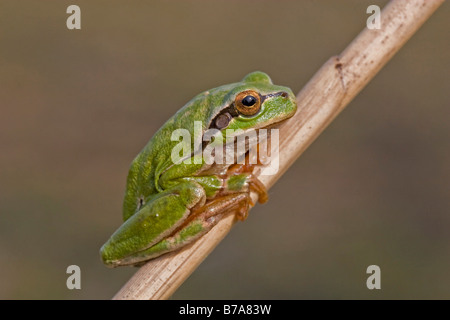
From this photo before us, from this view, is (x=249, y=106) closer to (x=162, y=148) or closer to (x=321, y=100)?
(x=321, y=100)

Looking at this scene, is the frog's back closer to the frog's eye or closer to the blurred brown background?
the frog's eye

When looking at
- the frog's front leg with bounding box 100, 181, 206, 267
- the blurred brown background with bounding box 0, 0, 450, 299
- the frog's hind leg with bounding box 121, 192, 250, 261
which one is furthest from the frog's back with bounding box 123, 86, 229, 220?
the blurred brown background with bounding box 0, 0, 450, 299

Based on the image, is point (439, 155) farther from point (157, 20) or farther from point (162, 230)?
point (162, 230)

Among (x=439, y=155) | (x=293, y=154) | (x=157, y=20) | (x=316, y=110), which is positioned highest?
(x=157, y=20)

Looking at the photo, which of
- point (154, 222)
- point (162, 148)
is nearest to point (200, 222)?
point (154, 222)

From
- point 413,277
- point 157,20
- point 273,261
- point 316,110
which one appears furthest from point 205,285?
point 157,20

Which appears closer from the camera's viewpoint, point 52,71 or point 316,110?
point 316,110
